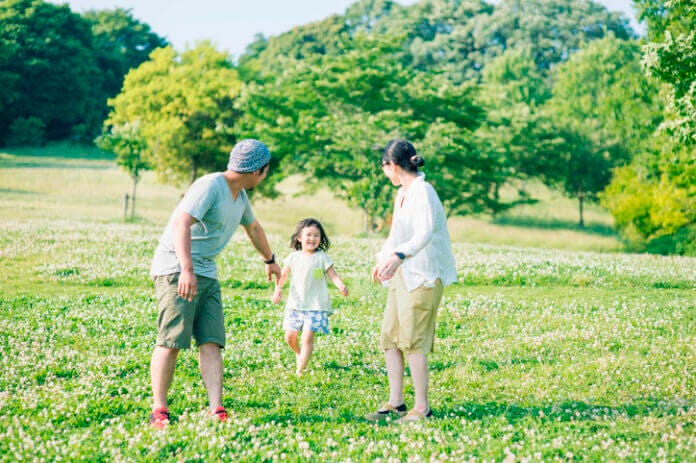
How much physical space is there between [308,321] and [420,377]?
2.47 metres

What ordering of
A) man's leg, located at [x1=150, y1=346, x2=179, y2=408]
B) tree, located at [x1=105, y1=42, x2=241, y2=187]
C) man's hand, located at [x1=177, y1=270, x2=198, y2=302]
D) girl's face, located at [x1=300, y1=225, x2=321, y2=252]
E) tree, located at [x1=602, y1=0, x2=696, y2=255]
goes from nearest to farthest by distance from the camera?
man's hand, located at [x1=177, y1=270, x2=198, y2=302] < man's leg, located at [x1=150, y1=346, x2=179, y2=408] < girl's face, located at [x1=300, y1=225, x2=321, y2=252] < tree, located at [x1=602, y1=0, x2=696, y2=255] < tree, located at [x1=105, y1=42, x2=241, y2=187]

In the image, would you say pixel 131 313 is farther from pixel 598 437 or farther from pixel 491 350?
pixel 598 437

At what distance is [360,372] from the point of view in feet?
28.9

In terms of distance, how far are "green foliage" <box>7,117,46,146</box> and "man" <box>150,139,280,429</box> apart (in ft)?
227

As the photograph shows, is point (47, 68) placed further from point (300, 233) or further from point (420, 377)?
point (420, 377)

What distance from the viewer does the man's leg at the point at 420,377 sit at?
672 cm

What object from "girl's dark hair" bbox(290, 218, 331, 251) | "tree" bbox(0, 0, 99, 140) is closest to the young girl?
"girl's dark hair" bbox(290, 218, 331, 251)

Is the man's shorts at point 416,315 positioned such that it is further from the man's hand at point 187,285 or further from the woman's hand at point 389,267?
the man's hand at point 187,285

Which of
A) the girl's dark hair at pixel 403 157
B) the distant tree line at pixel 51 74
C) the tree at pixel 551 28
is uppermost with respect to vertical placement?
the tree at pixel 551 28

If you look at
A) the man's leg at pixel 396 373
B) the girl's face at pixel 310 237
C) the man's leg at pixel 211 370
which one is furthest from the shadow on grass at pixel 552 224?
the man's leg at pixel 211 370

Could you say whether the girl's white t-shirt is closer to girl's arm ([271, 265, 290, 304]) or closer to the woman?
girl's arm ([271, 265, 290, 304])

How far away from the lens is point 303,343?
28.7 ft

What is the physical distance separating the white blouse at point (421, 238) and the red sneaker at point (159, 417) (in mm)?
2684

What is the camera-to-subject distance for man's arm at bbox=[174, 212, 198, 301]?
6168 mm
